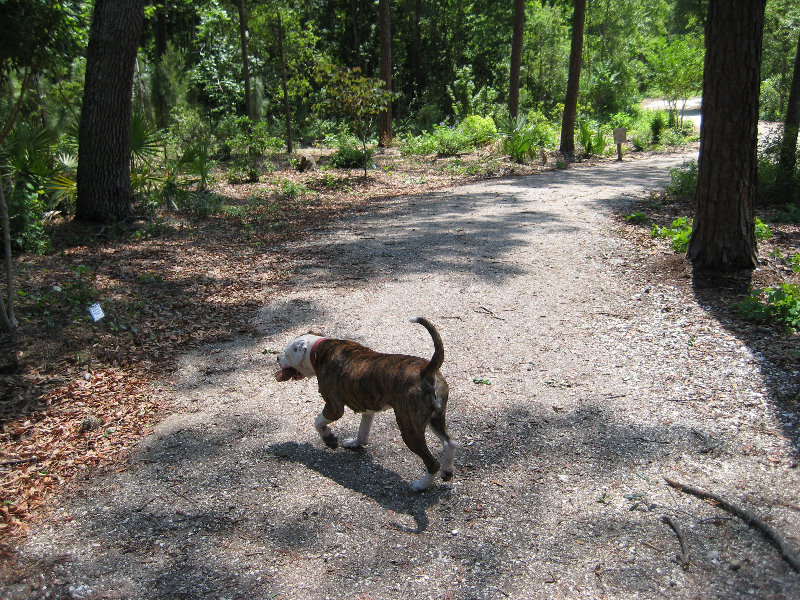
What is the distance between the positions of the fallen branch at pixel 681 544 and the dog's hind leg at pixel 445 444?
4.07ft

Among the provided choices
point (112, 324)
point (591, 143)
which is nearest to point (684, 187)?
point (591, 143)

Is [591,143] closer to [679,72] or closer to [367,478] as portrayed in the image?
[679,72]

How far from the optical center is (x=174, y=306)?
741 cm

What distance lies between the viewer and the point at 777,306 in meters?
6.00

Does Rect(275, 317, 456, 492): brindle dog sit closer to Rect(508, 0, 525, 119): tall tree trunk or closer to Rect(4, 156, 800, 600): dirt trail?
Rect(4, 156, 800, 600): dirt trail

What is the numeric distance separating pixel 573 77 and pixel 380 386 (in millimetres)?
17418

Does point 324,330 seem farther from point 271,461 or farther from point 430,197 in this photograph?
point 430,197

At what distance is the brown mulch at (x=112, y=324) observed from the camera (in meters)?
4.46

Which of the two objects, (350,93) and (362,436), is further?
(350,93)

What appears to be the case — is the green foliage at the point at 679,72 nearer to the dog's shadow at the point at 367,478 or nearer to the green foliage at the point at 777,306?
the green foliage at the point at 777,306

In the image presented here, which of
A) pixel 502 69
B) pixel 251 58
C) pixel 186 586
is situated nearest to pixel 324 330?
pixel 186 586

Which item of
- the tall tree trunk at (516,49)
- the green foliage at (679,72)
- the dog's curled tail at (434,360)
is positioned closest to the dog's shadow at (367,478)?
the dog's curled tail at (434,360)

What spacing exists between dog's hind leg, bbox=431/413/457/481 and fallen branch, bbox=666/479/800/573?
135 cm

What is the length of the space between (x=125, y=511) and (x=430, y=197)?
11563 millimetres
